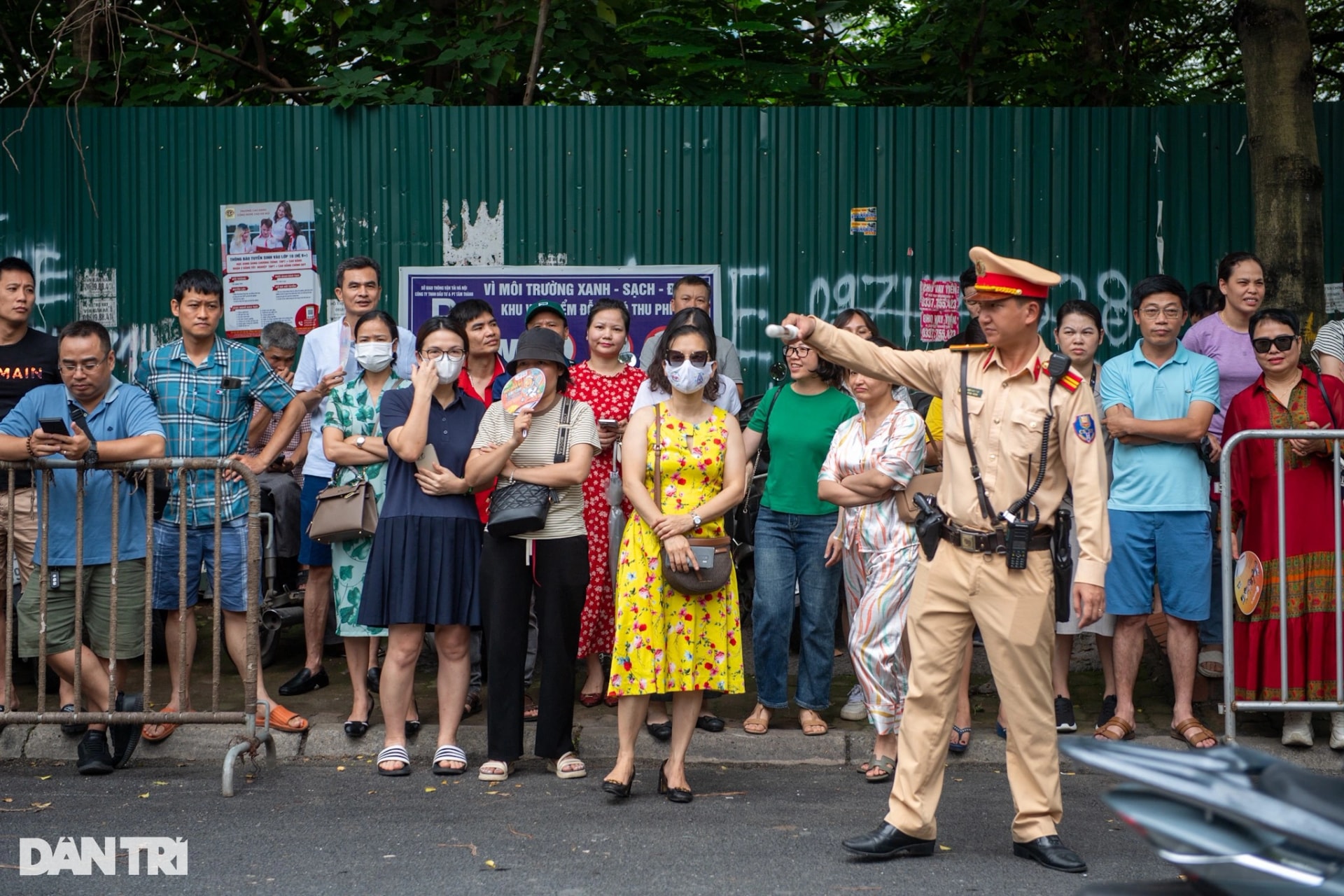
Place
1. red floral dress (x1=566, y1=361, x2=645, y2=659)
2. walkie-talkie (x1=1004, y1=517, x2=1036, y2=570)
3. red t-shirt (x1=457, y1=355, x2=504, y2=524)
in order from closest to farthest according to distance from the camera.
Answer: walkie-talkie (x1=1004, y1=517, x2=1036, y2=570) → red t-shirt (x1=457, y1=355, x2=504, y2=524) → red floral dress (x1=566, y1=361, x2=645, y2=659)

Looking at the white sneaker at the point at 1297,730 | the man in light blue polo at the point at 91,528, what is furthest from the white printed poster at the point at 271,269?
the white sneaker at the point at 1297,730

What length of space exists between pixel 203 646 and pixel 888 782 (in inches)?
191

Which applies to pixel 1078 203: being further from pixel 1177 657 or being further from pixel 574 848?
pixel 574 848

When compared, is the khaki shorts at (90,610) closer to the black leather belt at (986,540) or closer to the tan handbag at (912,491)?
the tan handbag at (912,491)

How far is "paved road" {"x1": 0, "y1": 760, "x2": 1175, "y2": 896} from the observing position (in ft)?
15.7

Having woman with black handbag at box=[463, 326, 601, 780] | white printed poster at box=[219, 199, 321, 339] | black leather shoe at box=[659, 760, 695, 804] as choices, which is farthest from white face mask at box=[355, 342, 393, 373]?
white printed poster at box=[219, 199, 321, 339]

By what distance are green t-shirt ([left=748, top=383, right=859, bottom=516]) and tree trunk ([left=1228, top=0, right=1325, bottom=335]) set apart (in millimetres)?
3000

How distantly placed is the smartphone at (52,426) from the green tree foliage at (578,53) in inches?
174

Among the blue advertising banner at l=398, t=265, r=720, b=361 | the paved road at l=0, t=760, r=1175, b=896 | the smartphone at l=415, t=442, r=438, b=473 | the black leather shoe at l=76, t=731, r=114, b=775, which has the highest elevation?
the blue advertising banner at l=398, t=265, r=720, b=361

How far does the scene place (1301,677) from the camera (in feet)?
21.2

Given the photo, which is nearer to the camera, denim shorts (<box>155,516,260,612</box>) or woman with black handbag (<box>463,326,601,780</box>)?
woman with black handbag (<box>463,326,601,780</box>)

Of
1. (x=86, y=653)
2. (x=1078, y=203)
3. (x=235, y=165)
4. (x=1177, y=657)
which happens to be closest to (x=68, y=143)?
(x=235, y=165)

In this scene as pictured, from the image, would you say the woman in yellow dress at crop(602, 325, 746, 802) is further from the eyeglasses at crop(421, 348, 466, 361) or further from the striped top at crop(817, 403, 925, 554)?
the eyeglasses at crop(421, 348, 466, 361)

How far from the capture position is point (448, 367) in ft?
20.9
